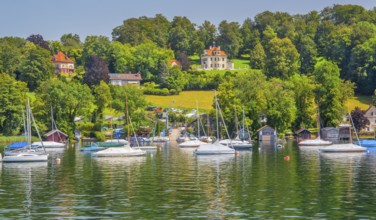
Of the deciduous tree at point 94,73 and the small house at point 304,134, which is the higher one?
the deciduous tree at point 94,73

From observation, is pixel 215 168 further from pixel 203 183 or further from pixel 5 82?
pixel 5 82

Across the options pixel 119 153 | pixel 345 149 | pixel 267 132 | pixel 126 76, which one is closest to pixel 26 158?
pixel 119 153

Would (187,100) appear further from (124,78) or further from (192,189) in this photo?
(192,189)

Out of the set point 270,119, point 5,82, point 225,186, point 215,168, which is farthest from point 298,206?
→ point 5,82

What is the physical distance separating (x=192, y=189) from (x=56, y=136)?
80679 mm

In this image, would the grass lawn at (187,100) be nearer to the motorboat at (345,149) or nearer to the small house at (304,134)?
the small house at (304,134)

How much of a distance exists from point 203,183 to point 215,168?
590 inches

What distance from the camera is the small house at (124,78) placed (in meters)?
194

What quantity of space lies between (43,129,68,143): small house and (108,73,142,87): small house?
64.7 m

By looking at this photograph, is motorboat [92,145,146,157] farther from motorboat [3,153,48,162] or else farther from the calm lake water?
motorboat [3,153,48,162]

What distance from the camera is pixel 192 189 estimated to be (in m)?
52.5

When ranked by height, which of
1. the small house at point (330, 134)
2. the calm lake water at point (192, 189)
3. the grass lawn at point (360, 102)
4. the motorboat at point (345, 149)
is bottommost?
the calm lake water at point (192, 189)

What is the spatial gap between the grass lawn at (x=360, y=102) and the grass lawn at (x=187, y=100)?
3400 centimetres

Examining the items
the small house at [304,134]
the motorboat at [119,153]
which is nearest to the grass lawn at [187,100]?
the small house at [304,134]
